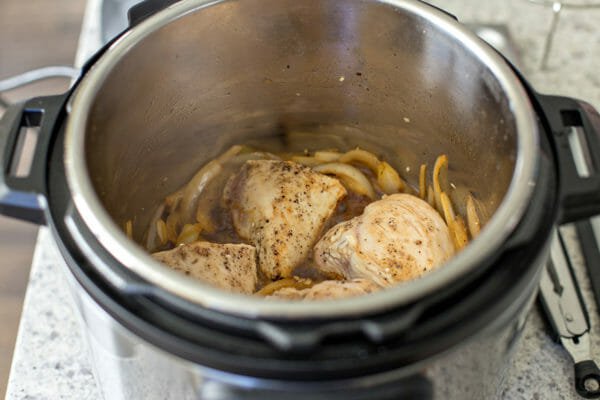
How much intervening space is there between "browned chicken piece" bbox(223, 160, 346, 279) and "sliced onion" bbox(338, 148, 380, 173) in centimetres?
9

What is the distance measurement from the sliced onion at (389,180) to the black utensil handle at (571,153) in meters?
0.33

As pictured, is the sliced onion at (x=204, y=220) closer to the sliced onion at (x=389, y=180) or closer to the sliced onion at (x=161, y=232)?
the sliced onion at (x=161, y=232)

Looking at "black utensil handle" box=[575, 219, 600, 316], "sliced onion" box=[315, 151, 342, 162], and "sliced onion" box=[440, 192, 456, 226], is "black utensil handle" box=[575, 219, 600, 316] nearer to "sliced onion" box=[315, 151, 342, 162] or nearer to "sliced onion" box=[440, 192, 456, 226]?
"sliced onion" box=[440, 192, 456, 226]

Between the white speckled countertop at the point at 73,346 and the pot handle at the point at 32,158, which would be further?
the white speckled countertop at the point at 73,346

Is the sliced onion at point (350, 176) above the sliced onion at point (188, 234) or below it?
above

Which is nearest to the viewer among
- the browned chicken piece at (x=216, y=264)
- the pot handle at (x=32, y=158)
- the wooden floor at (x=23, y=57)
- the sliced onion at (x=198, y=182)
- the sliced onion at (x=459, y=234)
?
the pot handle at (x=32, y=158)

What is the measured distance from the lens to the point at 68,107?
77 centimetres

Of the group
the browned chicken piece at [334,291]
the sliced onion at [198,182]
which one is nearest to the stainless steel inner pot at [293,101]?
the sliced onion at [198,182]

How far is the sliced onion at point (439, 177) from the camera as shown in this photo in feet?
3.33

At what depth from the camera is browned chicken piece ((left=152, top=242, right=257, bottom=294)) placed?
88 cm

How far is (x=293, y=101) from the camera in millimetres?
1072

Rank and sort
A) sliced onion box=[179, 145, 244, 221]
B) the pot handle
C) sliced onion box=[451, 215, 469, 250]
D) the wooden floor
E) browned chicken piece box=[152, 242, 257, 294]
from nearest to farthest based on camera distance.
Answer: the pot handle, browned chicken piece box=[152, 242, 257, 294], sliced onion box=[451, 215, 469, 250], sliced onion box=[179, 145, 244, 221], the wooden floor

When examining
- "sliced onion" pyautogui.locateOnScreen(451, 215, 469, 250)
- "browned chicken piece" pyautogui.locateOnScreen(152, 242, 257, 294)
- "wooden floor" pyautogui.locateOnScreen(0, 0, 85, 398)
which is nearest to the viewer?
"browned chicken piece" pyautogui.locateOnScreen(152, 242, 257, 294)

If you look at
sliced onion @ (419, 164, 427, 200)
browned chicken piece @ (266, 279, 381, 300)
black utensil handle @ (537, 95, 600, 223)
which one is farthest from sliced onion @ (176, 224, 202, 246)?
black utensil handle @ (537, 95, 600, 223)
